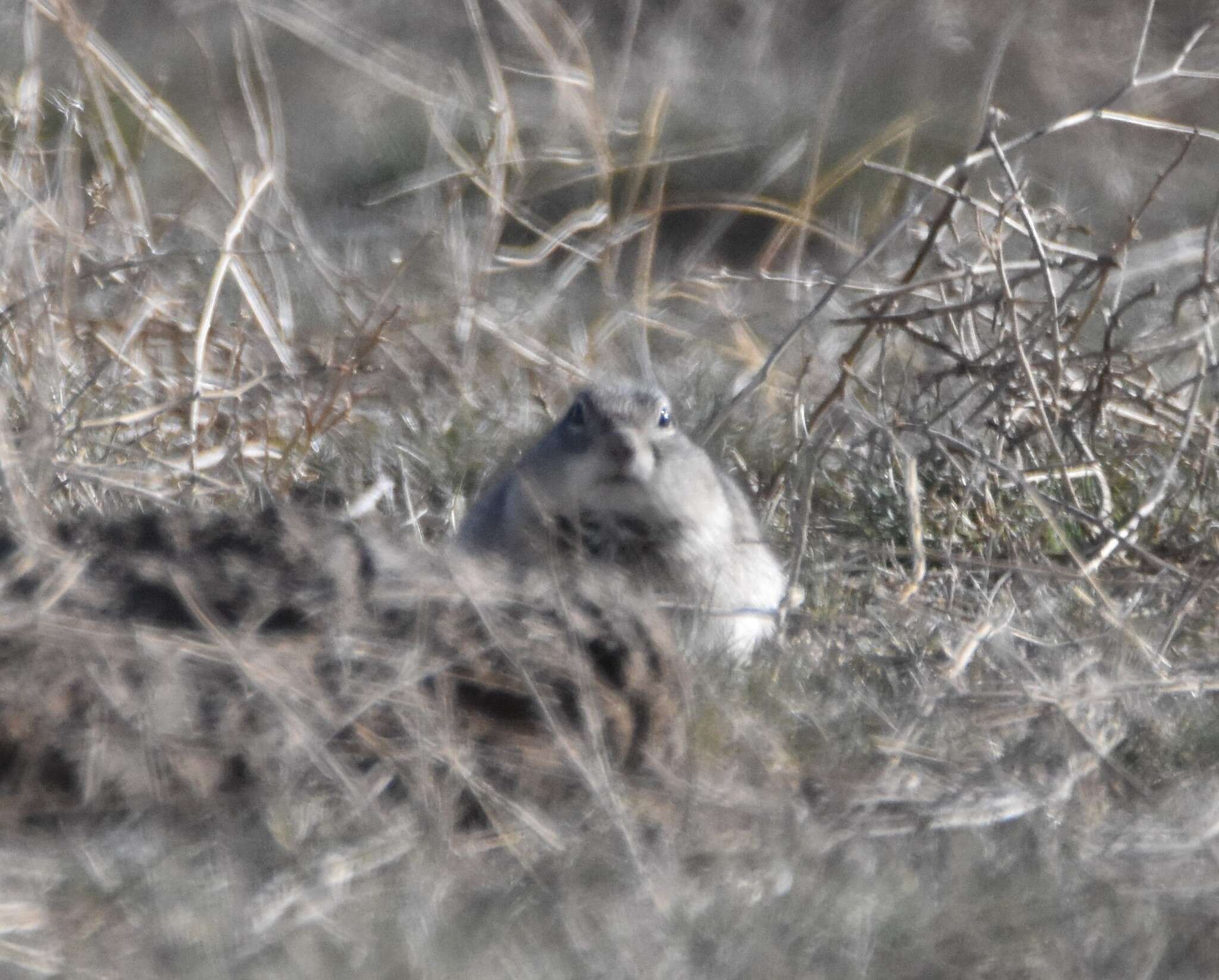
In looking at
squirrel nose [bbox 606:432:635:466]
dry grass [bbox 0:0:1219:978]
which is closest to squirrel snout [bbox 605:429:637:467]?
squirrel nose [bbox 606:432:635:466]

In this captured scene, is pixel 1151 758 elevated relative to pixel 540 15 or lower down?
elevated

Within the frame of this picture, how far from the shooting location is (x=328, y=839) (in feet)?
8.17

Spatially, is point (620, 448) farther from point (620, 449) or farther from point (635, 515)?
point (635, 515)

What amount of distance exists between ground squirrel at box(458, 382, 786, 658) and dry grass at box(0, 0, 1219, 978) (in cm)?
19

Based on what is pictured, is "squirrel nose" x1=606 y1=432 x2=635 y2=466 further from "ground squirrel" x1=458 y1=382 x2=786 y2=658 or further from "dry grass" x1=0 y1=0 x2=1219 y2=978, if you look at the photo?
"dry grass" x1=0 y1=0 x2=1219 y2=978

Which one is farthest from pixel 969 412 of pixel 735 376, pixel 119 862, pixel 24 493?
pixel 119 862

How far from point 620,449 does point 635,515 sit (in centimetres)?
14

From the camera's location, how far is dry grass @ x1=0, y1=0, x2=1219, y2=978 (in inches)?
89.9

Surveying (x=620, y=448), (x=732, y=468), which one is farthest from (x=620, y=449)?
(x=732, y=468)

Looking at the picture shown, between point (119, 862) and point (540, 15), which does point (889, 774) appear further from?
point (540, 15)

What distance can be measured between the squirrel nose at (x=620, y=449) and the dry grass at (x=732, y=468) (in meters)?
0.40

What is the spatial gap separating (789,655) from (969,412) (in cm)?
145

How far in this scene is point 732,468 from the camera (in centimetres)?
448

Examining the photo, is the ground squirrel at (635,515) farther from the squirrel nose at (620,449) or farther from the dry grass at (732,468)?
the dry grass at (732,468)
